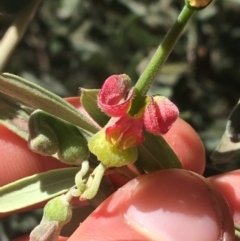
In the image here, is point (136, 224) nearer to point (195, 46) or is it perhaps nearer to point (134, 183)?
point (134, 183)

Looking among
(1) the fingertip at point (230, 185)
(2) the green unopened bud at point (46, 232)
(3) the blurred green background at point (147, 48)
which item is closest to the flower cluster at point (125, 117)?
(2) the green unopened bud at point (46, 232)

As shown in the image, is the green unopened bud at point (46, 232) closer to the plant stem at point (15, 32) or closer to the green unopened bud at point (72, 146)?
the green unopened bud at point (72, 146)

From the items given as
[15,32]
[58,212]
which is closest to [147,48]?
[15,32]

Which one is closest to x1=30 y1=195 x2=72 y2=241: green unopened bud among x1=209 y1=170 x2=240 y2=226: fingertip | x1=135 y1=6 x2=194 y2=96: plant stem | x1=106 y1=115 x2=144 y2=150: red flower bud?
x1=106 y1=115 x2=144 y2=150: red flower bud

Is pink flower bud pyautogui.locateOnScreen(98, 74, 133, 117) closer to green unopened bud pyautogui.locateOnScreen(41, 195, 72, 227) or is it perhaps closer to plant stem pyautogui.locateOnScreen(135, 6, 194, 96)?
plant stem pyautogui.locateOnScreen(135, 6, 194, 96)

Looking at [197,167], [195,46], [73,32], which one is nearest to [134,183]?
[197,167]

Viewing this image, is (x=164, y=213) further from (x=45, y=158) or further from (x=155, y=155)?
(x=45, y=158)
